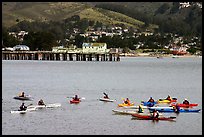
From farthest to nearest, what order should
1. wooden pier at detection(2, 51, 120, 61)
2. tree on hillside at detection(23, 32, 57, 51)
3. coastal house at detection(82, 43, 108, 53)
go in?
tree on hillside at detection(23, 32, 57, 51), coastal house at detection(82, 43, 108, 53), wooden pier at detection(2, 51, 120, 61)

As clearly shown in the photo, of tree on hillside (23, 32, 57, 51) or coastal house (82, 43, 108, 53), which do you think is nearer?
coastal house (82, 43, 108, 53)

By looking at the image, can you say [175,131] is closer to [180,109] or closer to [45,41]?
[180,109]

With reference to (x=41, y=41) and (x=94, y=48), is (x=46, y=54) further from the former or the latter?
(x=94, y=48)

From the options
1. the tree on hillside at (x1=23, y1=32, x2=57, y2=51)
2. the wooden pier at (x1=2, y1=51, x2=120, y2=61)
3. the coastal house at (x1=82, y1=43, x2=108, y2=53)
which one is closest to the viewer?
the wooden pier at (x1=2, y1=51, x2=120, y2=61)

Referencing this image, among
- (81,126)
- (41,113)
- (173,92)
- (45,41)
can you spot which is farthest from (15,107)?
(45,41)

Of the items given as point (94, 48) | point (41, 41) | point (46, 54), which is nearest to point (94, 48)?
point (94, 48)

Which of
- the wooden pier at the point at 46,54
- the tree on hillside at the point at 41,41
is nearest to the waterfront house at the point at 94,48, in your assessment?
the wooden pier at the point at 46,54

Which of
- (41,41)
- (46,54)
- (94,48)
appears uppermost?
(41,41)

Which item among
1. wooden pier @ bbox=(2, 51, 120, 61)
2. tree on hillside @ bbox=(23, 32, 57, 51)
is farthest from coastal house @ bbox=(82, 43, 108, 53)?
tree on hillside @ bbox=(23, 32, 57, 51)

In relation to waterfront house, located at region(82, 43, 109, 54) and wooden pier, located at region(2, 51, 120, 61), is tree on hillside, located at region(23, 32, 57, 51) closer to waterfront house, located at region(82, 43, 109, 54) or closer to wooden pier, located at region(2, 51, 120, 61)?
wooden pier, located at region(2, 51, 120, 61)

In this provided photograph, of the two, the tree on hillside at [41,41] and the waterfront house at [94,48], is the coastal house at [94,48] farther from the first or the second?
the tree on hillside at [41,41]

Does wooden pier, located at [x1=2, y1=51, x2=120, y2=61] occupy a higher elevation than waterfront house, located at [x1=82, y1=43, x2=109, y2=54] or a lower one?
lower

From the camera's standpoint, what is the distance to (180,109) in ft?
174

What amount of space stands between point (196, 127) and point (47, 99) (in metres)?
23.8
